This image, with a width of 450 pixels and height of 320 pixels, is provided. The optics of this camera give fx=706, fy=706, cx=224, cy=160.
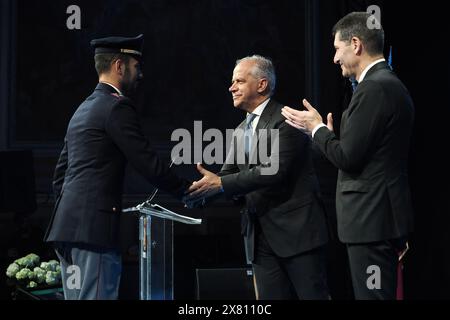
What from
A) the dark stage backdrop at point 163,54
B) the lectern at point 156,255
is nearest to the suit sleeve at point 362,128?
the lectern at point 156,255

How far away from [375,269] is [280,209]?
0.80m

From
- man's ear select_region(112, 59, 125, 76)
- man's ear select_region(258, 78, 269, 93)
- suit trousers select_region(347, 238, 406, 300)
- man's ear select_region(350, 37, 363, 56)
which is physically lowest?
suit trousers select_region(347, 238, 406, 300)

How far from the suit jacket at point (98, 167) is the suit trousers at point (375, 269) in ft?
3.82

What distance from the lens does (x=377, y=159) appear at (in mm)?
3115

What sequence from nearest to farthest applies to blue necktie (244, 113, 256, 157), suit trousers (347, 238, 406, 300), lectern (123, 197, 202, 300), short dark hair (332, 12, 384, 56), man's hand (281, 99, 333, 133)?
suit trousers (347, 238, 406, 300) → short dark hair (332, 12, 384, 56) → man's hand (281, 99, 333, 133) → lectern (123, 197, 202, 300) → blue necktie (244, 113, 256, 157)

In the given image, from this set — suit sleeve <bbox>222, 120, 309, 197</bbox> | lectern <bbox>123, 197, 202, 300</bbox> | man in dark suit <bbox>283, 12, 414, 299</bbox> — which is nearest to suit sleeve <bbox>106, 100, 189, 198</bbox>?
lectern <bbox>123, 197, 202, 300</bbox>

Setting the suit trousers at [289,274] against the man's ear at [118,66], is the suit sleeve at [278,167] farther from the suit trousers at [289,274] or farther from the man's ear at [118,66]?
the man's ear at [118,66]

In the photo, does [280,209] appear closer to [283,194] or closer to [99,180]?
[283,194]

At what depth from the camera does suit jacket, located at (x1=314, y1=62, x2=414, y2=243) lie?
309cm

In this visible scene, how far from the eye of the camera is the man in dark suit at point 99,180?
3361 mm

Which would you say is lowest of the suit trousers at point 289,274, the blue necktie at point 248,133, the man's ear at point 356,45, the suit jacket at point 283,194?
the suit trousers at point 289,274

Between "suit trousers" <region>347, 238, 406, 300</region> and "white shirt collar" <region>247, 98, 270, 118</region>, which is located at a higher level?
"white shirt collar" <region>247, 98, 270, 118</region>

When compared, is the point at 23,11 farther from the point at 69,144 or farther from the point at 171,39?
the point at 69,144

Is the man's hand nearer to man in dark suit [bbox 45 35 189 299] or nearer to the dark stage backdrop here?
man in dark suit [bbox 45 35 189 299]
